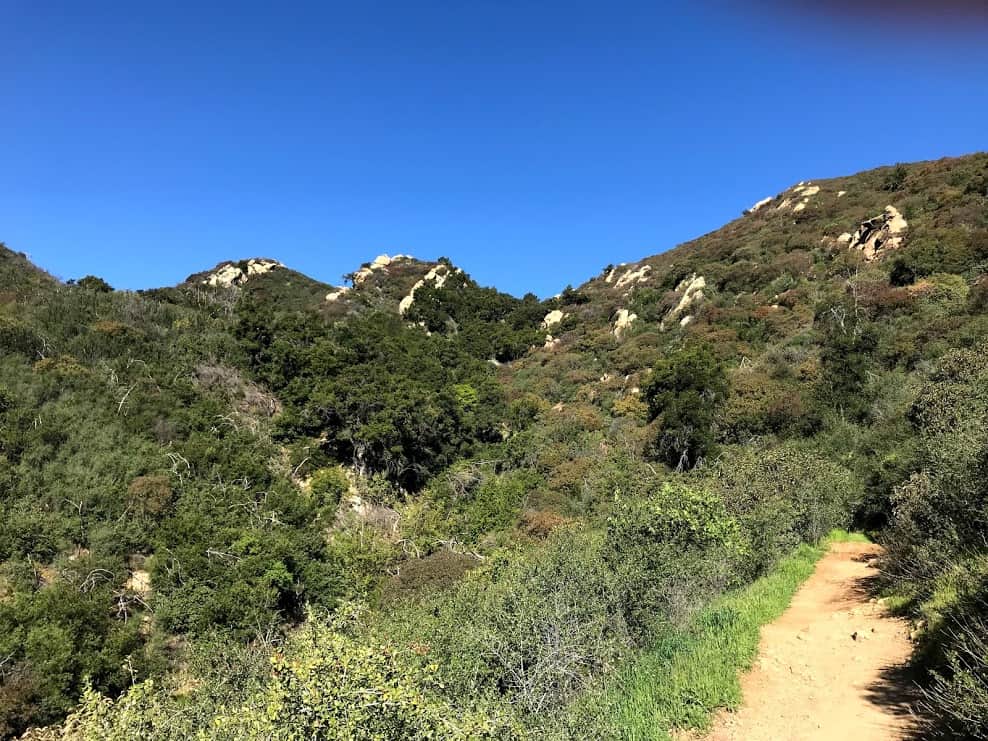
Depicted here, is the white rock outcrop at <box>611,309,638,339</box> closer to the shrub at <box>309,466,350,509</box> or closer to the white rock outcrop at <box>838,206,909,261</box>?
the white rock outcrop at <box>838,206,909,261</box>

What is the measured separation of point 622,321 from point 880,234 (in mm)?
18044

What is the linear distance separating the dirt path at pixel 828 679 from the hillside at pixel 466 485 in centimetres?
43

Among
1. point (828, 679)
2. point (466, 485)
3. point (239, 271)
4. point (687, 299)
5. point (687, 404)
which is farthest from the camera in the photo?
point (239, 271)

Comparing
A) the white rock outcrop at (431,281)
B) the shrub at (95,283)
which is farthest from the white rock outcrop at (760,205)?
the shrub at (95,283)

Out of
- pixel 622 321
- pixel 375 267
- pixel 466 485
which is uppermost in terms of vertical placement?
pixel 375 267

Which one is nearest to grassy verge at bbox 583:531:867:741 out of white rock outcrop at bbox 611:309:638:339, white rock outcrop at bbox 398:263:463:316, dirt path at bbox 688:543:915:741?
dirt path at bbox 688:543:915:741

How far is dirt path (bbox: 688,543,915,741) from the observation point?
548cm

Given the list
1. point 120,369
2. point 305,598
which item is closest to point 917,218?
point 305,598

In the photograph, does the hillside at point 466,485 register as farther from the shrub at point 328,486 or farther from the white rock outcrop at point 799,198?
the white rock outcrop at point 799,198

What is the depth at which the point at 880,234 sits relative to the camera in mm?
32188

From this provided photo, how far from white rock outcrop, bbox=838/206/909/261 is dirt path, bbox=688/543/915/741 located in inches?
1193

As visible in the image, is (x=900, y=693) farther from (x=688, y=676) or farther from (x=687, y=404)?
(x=687, y=404)

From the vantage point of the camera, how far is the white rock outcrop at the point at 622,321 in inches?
1631

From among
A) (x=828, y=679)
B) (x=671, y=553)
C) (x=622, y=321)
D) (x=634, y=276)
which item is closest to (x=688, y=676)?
(x=828, y=679)
